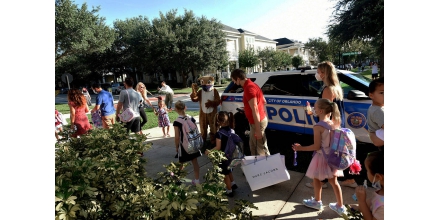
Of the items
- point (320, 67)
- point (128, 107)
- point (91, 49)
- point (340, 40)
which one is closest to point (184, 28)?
point (91, 49)

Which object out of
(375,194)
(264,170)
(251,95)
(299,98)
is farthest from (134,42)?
(375,194)

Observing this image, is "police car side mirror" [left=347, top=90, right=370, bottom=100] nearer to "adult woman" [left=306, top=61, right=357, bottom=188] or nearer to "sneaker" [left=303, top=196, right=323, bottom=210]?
"adult woman" [left=306, top=61, right=357, bottom=188]

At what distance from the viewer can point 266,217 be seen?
3164 mm

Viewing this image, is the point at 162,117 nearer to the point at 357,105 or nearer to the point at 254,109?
the point at 254,109

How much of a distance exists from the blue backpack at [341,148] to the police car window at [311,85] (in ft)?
7.51

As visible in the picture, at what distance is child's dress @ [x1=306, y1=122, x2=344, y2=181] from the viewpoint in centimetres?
303

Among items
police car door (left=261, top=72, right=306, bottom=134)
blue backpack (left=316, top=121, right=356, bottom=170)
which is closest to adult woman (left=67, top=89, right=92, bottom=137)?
police car door (left=261, top=72, right=306, bottom=134)

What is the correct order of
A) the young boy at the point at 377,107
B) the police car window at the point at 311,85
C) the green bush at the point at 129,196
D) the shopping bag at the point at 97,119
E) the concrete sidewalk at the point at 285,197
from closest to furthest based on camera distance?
the green bush at the point at 129,196 < the young boy at the point at 377,107 < the concrete sidewalk at the point at 285,197 < the police car window at the point at 311,85 < the shopping bag at the point at 97,119

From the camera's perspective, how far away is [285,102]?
5.49m

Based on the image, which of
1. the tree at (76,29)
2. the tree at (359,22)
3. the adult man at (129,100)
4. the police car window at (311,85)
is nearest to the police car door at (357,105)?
the police car window at (311,85)

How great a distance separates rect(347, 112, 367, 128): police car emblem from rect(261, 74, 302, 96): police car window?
1084 mm

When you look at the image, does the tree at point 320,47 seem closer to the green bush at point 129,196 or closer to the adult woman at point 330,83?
the adult woman at point 330,83

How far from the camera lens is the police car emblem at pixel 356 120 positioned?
14.8 ft

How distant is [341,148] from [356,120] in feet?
6.44
